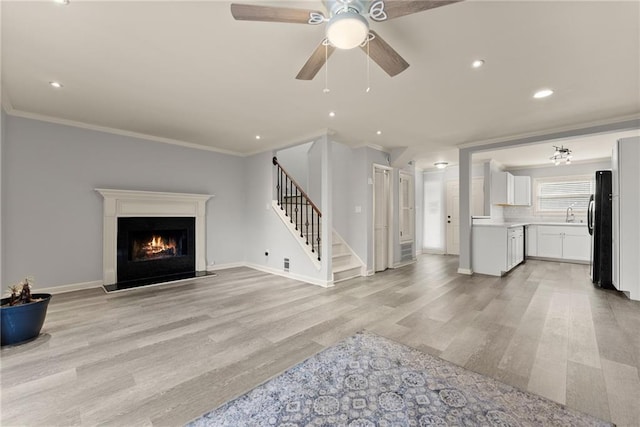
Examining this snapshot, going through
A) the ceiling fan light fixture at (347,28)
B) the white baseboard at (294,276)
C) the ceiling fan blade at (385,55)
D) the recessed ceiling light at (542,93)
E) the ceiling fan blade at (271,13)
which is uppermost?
the recessed ceiling light at (542,93)

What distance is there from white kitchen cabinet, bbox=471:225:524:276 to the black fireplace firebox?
5.77m

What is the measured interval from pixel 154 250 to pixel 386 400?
501cm

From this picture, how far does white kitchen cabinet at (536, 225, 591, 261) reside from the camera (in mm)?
6535

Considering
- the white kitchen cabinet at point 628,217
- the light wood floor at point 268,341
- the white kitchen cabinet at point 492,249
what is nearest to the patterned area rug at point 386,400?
the light wood floor at point 268,341

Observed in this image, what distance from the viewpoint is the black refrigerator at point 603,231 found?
14.4ft

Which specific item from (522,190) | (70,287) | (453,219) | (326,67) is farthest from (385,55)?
(522,190)

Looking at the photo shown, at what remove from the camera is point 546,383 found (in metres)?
1.95

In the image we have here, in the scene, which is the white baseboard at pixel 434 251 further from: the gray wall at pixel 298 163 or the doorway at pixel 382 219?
the gray wall at pixel 298 163

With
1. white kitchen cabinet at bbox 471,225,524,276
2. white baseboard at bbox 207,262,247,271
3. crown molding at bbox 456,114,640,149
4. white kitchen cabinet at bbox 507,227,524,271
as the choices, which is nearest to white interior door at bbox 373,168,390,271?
white kitchen cabinet at bbox 471,225,524,276

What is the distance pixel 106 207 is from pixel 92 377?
345 cm

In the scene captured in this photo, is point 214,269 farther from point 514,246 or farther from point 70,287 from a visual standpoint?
point 514,246

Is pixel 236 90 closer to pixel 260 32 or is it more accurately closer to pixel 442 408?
pixel 260 32

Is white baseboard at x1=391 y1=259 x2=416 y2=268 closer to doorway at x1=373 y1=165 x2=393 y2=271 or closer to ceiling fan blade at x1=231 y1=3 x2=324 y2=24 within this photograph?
doorway at x1=373 y1=165 x2=393 y2=271

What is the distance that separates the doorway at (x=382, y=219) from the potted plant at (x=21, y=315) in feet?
16.5
